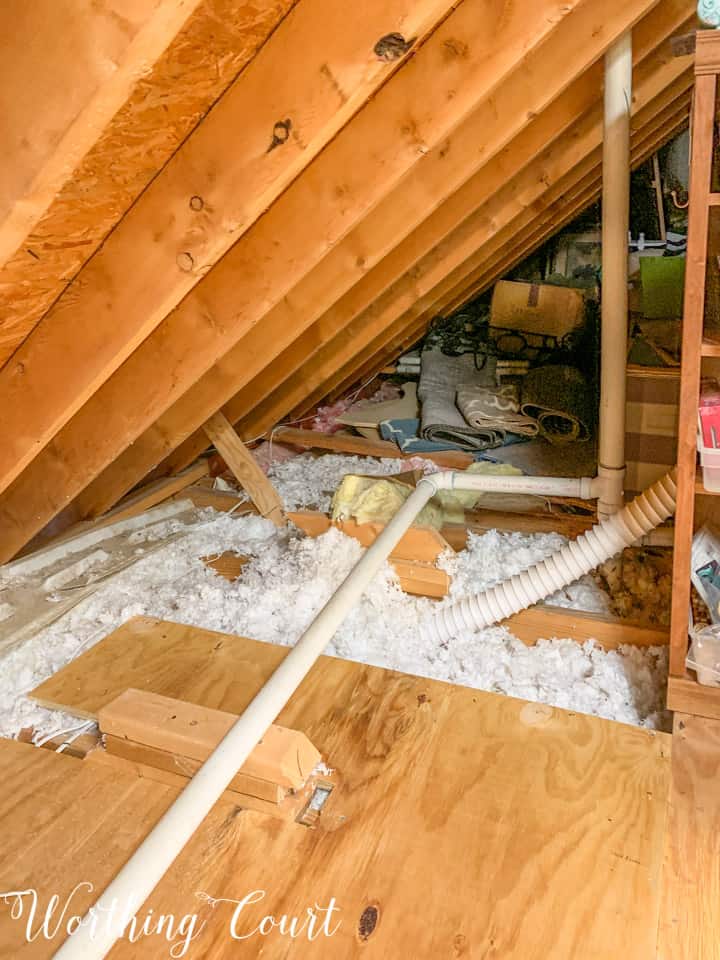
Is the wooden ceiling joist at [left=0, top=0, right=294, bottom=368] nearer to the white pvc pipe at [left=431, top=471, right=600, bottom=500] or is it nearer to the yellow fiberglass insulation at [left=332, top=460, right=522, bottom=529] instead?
the yellow fiberglass insulation at [left=332, top=460, right=522, bottom=529]

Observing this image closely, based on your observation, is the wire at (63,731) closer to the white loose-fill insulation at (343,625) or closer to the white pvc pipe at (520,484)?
the white loose-fill insulation at (343,625)

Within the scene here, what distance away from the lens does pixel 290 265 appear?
1.43 metres

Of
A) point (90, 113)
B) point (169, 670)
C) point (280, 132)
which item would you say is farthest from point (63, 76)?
point (169, 670)

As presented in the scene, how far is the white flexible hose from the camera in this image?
172 cm

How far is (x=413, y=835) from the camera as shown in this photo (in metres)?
1.08

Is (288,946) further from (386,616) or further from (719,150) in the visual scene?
(719,150)

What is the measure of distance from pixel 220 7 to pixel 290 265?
56 centimetres

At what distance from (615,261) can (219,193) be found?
1.04m

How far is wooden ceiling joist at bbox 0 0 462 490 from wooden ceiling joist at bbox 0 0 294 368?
1.0 inches

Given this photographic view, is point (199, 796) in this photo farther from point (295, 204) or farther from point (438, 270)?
point (438, 270)

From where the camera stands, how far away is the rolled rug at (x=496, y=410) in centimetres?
303

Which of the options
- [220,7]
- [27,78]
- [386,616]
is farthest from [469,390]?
[27,78]

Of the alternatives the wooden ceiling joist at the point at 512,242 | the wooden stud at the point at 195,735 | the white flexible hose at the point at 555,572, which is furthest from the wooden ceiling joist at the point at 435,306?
the wooden stud at the point at 195,735

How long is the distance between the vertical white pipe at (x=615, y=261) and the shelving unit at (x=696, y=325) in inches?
13.9
